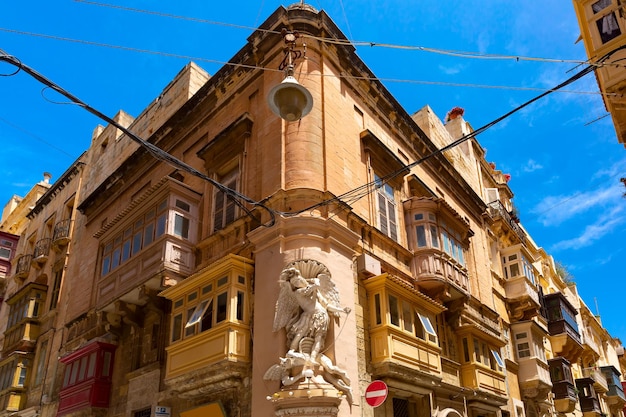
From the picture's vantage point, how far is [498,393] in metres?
18.1

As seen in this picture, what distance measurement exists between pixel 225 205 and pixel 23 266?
1694 cm

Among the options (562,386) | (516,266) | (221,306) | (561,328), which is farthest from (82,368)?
(561,328)

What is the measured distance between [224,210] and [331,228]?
3976 millimetres

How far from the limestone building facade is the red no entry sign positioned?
0.46ft

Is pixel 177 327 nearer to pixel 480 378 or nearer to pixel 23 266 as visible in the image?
pixel 480 378

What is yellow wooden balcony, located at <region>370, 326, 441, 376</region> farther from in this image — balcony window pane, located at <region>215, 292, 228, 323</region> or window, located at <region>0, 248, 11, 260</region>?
window, located at <region>0, 248, 11, 260</region>

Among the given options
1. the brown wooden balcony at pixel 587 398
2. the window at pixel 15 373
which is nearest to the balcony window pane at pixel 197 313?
the window at pixel 15 373

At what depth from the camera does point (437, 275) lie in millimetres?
16578

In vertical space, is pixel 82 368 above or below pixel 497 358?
below

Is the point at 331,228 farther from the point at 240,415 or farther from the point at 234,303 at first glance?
the point at 240,415

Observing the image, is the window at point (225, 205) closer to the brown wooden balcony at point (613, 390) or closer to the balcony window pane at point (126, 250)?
the balcony window pane at point (126, 250)

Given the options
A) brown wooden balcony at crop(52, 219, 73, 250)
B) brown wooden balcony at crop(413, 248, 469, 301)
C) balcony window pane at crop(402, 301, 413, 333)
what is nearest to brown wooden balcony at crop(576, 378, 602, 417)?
brown wooden balcony at crop(413, 248, 469, 301)

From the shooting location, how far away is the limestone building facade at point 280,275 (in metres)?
12.3

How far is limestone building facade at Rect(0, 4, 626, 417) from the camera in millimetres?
12273
